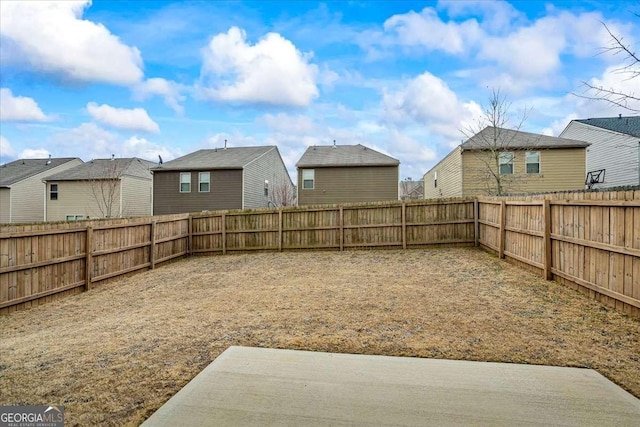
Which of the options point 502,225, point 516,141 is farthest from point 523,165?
point 502,225

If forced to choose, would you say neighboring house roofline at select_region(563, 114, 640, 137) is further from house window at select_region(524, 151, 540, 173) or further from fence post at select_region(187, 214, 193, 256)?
fence post at select_region(187, 214, 193, 256)

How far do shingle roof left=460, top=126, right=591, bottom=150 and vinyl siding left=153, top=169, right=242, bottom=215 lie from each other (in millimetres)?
12443

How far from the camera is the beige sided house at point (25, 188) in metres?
23.8

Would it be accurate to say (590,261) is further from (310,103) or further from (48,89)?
(48,89)

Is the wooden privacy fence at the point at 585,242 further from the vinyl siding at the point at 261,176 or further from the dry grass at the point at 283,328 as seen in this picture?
the vinyl siding at the point at 261,176

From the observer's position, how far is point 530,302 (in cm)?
544

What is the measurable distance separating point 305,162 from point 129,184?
12972mm

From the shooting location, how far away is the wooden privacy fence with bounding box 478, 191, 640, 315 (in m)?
4.58

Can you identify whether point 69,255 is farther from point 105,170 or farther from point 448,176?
point 105,170

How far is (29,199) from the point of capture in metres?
24.9

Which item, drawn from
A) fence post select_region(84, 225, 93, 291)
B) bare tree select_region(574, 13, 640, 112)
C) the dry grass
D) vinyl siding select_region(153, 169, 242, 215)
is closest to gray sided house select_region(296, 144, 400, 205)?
vinyl siding select_region(153, 169, 242, 215)

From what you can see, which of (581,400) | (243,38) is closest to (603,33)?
(581,400)

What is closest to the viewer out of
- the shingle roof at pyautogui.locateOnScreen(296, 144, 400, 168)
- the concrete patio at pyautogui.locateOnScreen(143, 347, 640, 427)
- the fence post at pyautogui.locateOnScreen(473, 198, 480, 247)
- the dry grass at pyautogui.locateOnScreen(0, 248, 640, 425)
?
the concrete patio at pyautogui.locateOnScreen(143, 347, 640, 427)

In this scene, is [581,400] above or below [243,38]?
below
